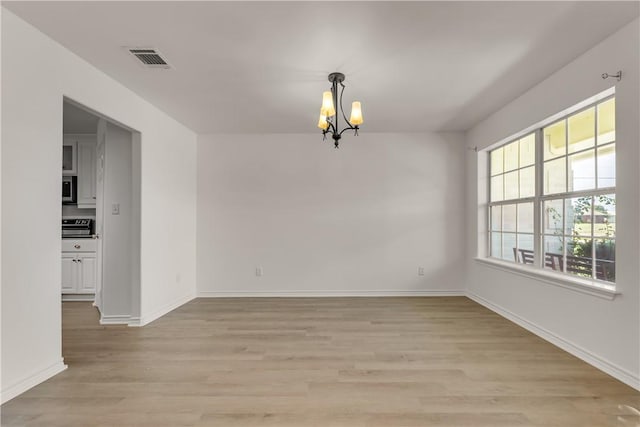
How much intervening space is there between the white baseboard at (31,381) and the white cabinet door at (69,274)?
8.68 feet

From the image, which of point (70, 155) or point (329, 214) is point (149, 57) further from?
point (70, 155)

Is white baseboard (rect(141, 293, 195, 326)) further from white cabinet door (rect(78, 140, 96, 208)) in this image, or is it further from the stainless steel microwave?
the stainless steel microwave

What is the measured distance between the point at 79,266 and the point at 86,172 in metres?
1.40

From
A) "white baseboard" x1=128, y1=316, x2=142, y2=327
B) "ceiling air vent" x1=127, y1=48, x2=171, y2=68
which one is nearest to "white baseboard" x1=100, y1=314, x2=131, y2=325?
"white baseboard" x1=128, y1=316, x2=142, y2=327

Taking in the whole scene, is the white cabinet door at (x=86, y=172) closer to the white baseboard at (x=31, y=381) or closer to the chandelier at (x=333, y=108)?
the white baseboard at (x=31, y=381)

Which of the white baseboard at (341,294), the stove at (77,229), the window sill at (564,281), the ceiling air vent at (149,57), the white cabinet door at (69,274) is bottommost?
the white baseboard at (341,294)

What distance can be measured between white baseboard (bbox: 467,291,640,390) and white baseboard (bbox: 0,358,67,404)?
409cm


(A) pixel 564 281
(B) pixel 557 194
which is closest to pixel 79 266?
(A) pixel 564 281

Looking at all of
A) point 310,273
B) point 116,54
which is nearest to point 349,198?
point 310,273

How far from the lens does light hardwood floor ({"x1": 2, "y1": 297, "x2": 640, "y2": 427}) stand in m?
2.00

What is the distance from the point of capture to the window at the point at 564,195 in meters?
2.77

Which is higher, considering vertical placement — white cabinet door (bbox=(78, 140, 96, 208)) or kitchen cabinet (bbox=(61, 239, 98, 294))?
white cabinet door (bbox=(78, 140, 96, 208))

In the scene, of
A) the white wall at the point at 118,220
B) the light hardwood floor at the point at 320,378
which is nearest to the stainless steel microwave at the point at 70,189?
the white wall at the point at 118,220

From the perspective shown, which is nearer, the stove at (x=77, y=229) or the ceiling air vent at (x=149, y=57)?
the ceiling air vent at (x=149, y=57)
